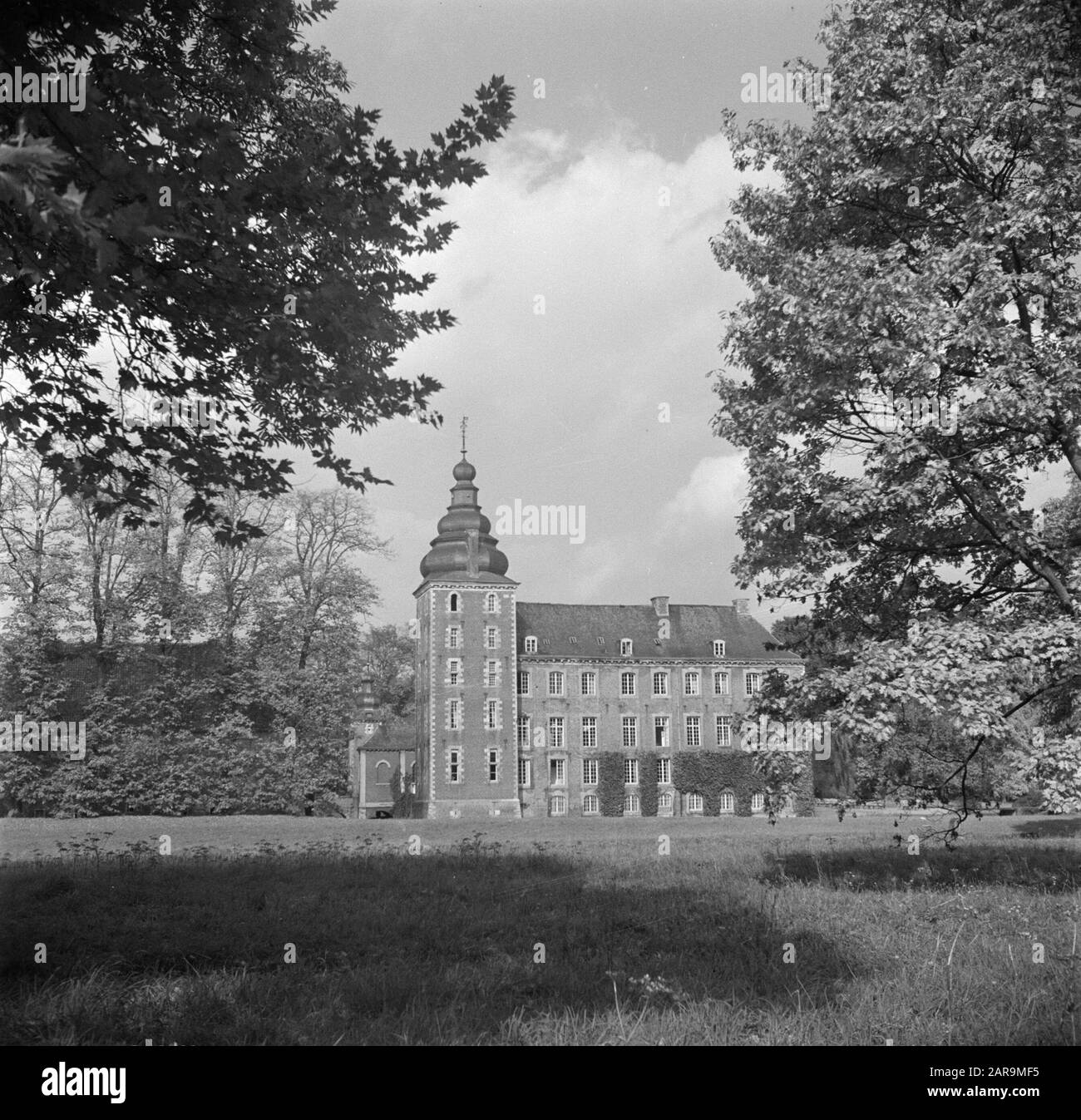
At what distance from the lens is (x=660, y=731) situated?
66.1 metres

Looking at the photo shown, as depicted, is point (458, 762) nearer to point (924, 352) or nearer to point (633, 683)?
point (633, 683)

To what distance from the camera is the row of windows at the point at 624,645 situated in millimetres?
65812

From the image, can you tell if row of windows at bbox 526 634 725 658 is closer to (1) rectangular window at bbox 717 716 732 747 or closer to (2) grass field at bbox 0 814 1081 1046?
(1) rectangular window at bbox 717 716 732 747

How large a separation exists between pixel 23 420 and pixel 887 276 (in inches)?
360

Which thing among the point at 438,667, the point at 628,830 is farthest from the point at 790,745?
the point at 438,667

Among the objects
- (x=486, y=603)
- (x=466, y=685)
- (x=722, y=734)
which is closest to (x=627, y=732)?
(x=722, y=734)

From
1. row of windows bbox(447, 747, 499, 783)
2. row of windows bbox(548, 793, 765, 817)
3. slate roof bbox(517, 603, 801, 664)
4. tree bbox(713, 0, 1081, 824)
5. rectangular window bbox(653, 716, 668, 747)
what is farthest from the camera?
slate roof bbox(517, 603, 801, 664)

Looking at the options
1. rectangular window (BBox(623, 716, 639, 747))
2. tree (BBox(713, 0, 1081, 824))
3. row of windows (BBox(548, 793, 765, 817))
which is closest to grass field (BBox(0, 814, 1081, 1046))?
tree (BBox(713, 0, 1081, 824))

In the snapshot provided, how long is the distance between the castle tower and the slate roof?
4.87m

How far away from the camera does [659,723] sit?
217ft

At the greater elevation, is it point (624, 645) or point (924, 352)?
point (924, 352)

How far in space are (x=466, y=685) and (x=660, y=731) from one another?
45.1 feet

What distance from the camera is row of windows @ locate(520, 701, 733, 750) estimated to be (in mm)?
64375
